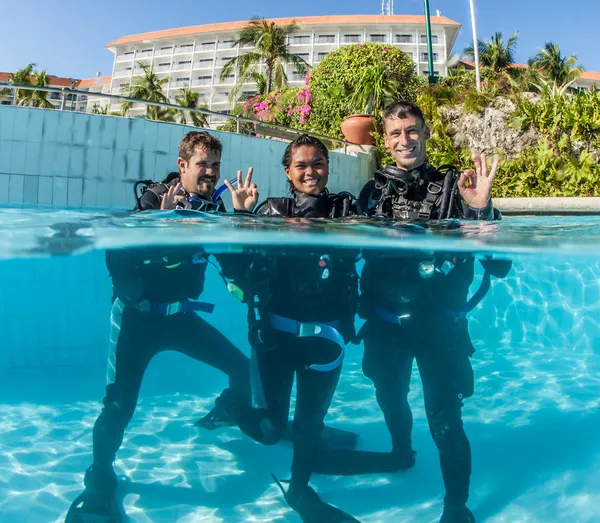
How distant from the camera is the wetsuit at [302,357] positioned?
3.47 meters

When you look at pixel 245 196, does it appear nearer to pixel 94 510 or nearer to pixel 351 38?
pixel 94 510

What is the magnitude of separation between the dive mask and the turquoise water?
473 mm

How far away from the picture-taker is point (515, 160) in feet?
41.3

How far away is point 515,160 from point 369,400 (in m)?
8.12

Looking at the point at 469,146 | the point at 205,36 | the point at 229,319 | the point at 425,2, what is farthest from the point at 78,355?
the point at 205,36

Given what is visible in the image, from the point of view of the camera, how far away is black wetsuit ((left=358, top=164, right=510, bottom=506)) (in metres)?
3.28

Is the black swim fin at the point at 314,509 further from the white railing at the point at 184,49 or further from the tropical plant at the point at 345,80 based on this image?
the white railing at the point at 184,49

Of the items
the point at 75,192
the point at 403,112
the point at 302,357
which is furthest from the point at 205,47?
the point at 302,357

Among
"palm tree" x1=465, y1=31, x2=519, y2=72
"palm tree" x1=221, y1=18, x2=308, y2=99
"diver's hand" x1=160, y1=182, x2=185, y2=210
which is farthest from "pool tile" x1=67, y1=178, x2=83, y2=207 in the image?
"palm tree" x1=465, y1=31, x2=519, y2=72

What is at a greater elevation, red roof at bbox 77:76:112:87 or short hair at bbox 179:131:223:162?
red roof at bbox 77:76:112:87

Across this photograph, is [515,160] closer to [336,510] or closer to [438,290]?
[438,290]

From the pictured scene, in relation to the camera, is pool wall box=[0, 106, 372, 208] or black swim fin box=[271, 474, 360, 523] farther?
pool wall box=[0, 106, 372, 208]

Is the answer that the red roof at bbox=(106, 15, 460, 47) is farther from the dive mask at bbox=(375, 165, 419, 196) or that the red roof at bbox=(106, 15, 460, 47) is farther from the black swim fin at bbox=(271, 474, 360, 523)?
the black swim fin at bbox=(271, 474, 360, 523)

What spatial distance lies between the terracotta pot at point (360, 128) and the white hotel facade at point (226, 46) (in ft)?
166
